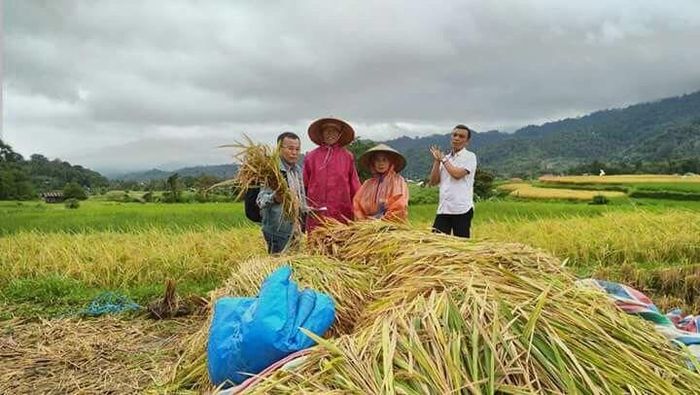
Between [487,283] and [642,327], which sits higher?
[487,283]

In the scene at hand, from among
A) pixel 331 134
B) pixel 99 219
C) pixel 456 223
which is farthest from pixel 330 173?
pixel 99 219

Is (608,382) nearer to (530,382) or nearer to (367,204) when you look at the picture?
(530,382)

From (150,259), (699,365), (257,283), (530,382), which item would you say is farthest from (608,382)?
(150,259)

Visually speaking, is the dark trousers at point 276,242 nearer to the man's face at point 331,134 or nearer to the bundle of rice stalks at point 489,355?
the man's face at point 331,134

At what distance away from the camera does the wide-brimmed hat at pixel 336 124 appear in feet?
15.5

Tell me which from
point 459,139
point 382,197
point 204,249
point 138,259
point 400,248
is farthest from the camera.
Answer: point 204,249

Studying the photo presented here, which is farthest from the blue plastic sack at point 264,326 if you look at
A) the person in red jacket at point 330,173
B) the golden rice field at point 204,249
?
the golden rice field at point 204,249

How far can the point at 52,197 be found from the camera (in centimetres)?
1817

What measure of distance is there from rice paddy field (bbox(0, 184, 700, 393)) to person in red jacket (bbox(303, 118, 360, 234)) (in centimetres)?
74

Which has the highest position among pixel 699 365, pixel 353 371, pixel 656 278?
pixel 353 371

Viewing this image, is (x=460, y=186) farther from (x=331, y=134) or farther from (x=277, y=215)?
(x=277, y=215)

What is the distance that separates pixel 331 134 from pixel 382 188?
61cm

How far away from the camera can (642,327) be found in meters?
2.27

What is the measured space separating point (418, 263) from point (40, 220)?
12.4 metres
